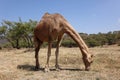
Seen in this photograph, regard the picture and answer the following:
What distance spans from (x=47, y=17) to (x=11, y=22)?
1075 inches

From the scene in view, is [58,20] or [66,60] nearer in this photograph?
[58,20]

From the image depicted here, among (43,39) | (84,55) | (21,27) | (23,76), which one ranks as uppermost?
(21,27)

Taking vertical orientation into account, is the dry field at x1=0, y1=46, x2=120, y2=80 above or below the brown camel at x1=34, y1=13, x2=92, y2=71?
below

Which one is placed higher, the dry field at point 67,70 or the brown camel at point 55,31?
the brown camel at point 55,31

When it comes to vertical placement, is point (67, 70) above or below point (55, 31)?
below

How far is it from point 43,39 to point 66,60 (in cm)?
303

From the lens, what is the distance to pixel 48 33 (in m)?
10.6

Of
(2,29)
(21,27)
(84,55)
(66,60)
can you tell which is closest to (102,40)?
(21,27)

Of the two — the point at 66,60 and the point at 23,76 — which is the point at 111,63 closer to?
the point at 66,60

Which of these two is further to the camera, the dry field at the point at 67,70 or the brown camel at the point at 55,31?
the brown camel at the point at 55,31

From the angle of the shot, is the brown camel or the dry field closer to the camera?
the dry field

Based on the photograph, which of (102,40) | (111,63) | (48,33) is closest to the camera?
(48,33)

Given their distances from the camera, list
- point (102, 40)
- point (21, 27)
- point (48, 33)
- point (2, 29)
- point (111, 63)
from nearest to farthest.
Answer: point (48, 33), point (111, 63), point (21, 27), point (2, 29), point (102, 40)

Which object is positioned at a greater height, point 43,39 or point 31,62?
point 43,39
